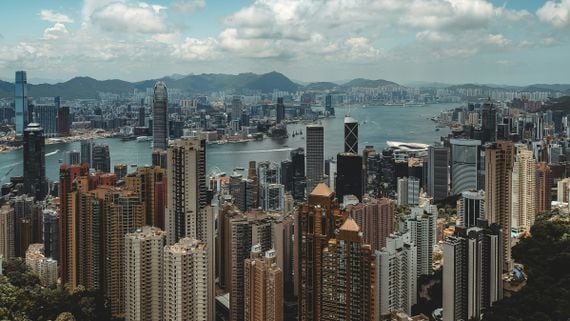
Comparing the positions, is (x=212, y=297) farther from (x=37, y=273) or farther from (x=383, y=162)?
(x=383, y=162)

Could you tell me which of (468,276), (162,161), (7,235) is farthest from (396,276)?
(7,235)

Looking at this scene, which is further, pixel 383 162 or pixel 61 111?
pixel 61 111

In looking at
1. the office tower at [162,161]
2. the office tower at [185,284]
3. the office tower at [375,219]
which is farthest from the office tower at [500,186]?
the office tower at [162,161]

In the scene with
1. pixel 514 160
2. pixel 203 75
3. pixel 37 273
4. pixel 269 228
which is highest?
pixel 203 75

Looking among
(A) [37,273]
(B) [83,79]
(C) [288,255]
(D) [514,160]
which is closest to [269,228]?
(C) [288,255]

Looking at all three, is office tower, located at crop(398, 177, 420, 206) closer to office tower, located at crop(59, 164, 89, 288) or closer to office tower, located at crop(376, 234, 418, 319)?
office tower, located at crop(376, 234, 418, 319)
